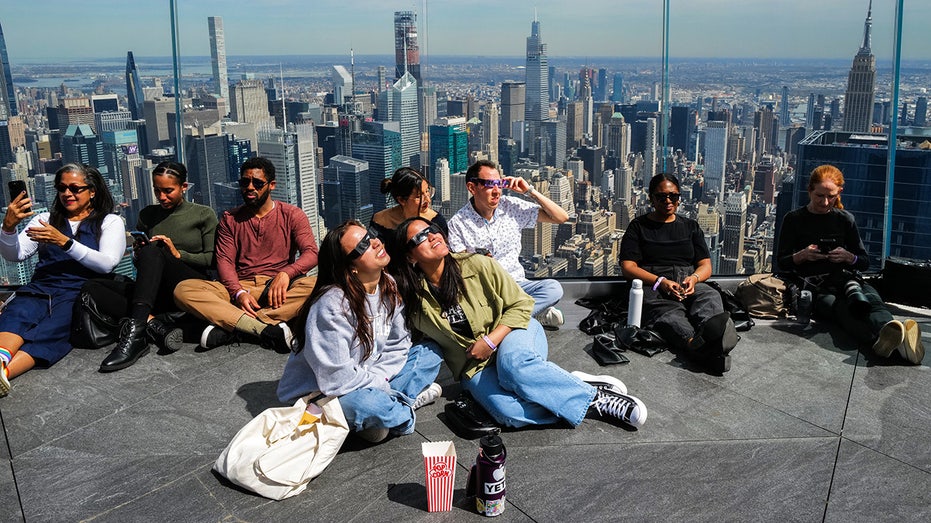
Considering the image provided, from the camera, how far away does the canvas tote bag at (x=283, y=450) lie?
2658 mm

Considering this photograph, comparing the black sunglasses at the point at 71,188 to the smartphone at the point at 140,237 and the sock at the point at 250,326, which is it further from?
the sock at the point at 250,326

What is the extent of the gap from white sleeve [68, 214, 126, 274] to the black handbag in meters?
0.16

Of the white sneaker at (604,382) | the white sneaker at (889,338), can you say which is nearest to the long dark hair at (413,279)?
the white sneaker at (604,382)

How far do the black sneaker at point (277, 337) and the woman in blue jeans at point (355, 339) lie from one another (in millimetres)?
920

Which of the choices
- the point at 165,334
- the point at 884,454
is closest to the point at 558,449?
the point at 884,454

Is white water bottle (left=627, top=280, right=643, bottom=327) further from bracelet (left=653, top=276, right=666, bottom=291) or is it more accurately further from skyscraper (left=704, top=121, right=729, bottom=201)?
skyscraper (left=704, top=121, right=729, bottom=201)

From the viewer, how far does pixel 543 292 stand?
425cm

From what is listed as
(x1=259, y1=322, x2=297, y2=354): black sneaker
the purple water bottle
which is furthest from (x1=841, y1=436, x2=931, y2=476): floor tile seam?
(x1=259, y1=322, x2=297, y2=354): black sneaker

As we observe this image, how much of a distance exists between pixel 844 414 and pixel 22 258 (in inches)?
161

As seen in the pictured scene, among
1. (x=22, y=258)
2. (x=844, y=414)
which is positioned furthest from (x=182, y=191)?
(x=844, y=414)

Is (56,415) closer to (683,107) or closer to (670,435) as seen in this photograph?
(670,435)

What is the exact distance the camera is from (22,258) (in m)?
4.02

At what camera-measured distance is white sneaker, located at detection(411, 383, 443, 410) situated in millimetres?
3367

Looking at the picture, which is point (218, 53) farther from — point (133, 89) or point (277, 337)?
point (277, 337)
